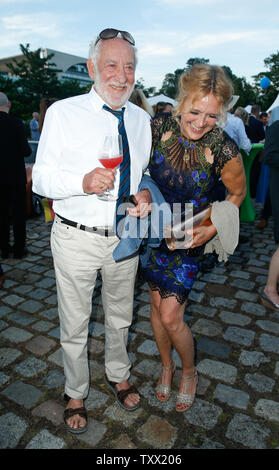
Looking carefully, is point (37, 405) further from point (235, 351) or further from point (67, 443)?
point (235, 351)

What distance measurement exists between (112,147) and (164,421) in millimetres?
2039

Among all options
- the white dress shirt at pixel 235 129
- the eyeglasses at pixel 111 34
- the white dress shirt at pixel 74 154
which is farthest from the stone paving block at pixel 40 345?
the white dress shirt at pixel 235 129

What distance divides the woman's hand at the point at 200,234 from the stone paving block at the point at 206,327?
1650 mm

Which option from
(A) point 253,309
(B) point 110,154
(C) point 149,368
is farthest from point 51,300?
(B) point 110,154

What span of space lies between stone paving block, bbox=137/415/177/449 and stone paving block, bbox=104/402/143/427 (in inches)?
3.9

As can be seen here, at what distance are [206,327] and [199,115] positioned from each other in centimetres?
241

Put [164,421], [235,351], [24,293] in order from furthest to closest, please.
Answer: [24,293]
[235,351]
[164,421]

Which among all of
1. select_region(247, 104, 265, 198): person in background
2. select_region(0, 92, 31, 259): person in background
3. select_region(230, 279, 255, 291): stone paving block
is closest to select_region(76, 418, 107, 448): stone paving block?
select_region(230, 279, 255, 291): stone paving block

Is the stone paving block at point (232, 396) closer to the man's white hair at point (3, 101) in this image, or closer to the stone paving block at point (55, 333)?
the stone paving block at point (55, 333)

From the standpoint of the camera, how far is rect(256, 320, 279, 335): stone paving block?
3707mm

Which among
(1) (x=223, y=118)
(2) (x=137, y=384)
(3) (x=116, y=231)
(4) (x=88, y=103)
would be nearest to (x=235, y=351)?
(2) (x=137, y=384)

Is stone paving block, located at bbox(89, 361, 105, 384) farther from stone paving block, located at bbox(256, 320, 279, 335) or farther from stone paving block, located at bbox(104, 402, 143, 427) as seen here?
stone paving block, located at bbox(256, 320, 279, 335)

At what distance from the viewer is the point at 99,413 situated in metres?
2.66

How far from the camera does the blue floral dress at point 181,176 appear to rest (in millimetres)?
2342
